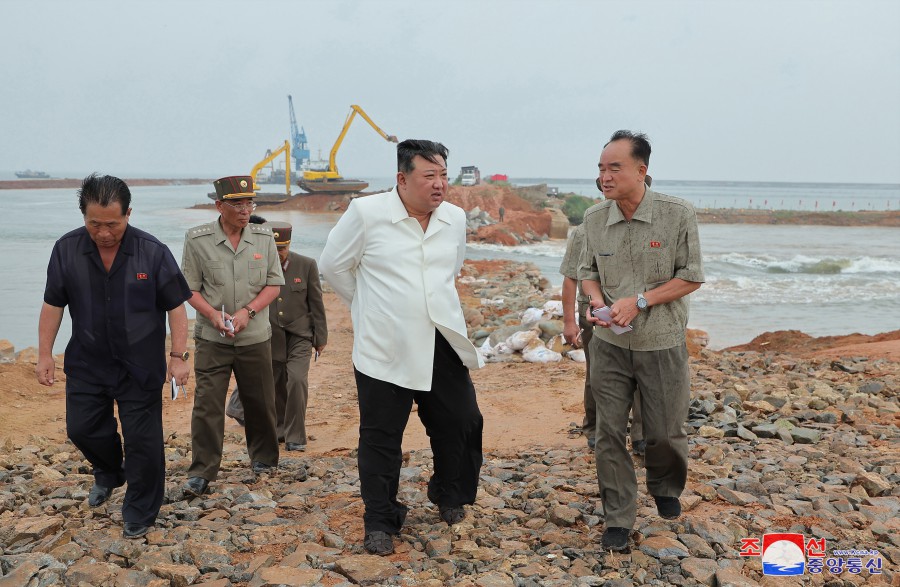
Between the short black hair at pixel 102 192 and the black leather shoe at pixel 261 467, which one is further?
the black leather shoe at pixel 261 467

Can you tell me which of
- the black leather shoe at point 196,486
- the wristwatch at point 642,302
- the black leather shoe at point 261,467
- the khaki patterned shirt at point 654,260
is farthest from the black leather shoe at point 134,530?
the wristwatch at point 642,302

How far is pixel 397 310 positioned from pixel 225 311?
1653mm

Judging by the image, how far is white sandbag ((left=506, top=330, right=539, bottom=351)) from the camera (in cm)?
1059

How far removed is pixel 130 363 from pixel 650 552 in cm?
262

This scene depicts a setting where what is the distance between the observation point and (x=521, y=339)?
1063 centimetres

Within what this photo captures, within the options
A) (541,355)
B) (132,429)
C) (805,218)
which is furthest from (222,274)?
(805,218)

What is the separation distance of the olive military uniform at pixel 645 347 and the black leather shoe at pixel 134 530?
2251 mm

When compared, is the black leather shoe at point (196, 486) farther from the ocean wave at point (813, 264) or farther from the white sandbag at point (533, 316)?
the ocean wave at point (813, 264)

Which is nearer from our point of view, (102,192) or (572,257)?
(102,192)

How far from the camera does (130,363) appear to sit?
12.2 feet

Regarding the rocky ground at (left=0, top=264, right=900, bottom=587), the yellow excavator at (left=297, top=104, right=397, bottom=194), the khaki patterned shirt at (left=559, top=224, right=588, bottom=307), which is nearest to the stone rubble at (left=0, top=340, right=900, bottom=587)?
the rocky ground at (left=0, top=264, right=900, bottom=587)

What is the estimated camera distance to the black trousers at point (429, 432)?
3.53 metres

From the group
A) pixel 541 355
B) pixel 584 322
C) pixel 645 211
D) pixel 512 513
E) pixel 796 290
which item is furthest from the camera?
pixel 796 290

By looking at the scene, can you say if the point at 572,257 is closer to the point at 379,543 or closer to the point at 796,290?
the point at 379,543
